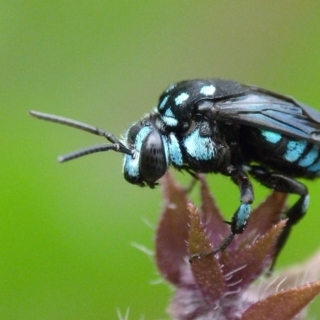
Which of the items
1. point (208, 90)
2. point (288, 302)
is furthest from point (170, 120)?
point (288, 302)

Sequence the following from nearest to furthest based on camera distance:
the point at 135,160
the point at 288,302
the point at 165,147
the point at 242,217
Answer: the point at 288,302 → the point at 242,217 → the point at 135,160 → the point at 165,147

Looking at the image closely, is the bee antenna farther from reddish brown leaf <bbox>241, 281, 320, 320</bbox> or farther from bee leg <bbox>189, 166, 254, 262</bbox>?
reddish brown leaf <bbox>241, 281, 320, 320</bbox>

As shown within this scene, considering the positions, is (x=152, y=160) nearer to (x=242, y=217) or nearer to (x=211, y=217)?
(x=211, y=217)

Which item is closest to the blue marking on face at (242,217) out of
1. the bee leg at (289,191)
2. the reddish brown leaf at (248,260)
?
the reddish brown leaf at (248,260)

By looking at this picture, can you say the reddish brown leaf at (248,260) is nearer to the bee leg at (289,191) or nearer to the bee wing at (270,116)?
the bee leg at (289,191)

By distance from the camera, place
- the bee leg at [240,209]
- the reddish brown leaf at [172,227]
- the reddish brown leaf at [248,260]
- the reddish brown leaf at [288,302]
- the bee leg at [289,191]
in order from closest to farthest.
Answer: the reddish brown leaf at [288,302] < the reddish brown leaf at [248,260] < the bee leg at [240,209] < the reddish brown leaf at [172,227] < the bee leg at [289,191]

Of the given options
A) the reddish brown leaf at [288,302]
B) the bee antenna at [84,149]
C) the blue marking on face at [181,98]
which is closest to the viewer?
the reddish brown leaf at [288,302]
